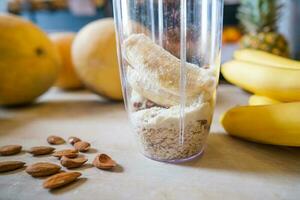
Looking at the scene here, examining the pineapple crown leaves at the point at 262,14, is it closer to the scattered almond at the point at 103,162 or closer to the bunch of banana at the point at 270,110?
the bunch of banana at the point at 270,110

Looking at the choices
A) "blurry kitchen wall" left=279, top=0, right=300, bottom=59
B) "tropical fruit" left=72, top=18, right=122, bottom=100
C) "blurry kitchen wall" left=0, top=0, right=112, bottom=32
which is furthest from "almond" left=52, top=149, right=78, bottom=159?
"blurry kitchen wall" left=0, top=0, right=112, bottom=32

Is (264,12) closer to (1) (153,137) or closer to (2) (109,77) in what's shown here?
(2) (109,77)

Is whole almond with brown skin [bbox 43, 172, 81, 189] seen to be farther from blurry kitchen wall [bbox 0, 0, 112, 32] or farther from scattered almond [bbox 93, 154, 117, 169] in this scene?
blurry kitchen wall [bbox 0, 0, 112, 32]

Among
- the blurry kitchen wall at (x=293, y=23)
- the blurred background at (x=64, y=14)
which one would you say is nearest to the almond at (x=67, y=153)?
the blurry kitchen wall at (x=293, y=23)

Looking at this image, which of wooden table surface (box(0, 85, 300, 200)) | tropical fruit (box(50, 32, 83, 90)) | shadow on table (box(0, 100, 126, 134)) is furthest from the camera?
tropical fruit (box(50, 32, 83, 90))

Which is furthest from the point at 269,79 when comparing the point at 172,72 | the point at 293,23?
the point at 293,23

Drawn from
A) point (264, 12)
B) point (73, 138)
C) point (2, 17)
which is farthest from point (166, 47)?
point (264, 12)
